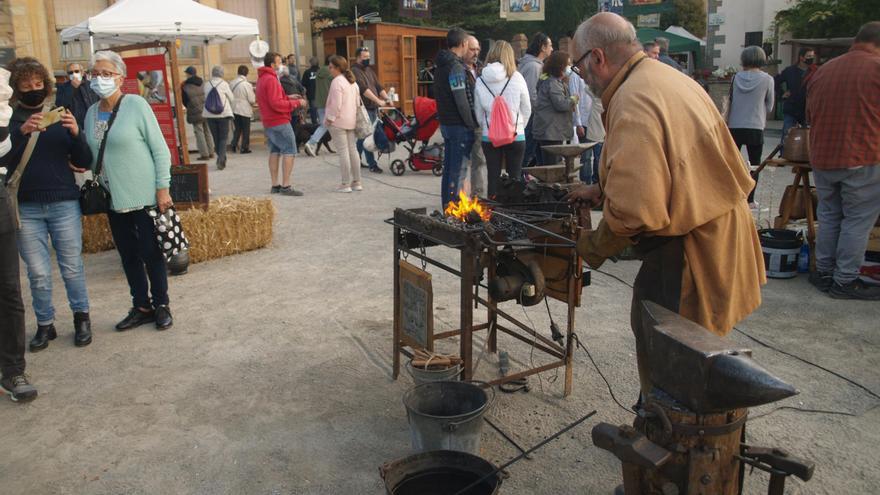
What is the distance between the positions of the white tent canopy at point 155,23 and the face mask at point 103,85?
554 centimetres

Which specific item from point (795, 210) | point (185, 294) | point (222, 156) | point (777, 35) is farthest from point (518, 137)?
point (777, 35)

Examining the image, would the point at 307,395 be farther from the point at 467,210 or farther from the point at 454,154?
the point at 454,154

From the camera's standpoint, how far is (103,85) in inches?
191

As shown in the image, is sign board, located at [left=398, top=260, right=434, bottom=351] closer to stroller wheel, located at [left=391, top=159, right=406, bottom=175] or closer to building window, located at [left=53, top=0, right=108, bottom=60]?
stroller wheel, located at [left=391, top=159, right=406, bottom=175]

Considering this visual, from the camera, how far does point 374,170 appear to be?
12453 millimetres

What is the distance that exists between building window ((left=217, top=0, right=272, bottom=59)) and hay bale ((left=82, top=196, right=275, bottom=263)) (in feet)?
46.6

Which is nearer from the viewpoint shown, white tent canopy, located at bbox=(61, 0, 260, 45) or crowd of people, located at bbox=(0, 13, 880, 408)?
crowd of people, located at bbox=(0, 13, 880, 408)

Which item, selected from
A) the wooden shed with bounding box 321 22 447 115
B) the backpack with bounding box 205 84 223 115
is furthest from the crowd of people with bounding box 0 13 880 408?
the wooden shed with bounding box 321 22 447 115

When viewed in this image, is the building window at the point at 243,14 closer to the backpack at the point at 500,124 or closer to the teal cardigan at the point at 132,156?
the backpack at the point at 500,124

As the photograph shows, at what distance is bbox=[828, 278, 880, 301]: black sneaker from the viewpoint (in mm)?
5566

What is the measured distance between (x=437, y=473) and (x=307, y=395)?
1452 mm

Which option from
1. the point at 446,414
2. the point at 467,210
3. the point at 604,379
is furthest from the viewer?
the point at 604,379

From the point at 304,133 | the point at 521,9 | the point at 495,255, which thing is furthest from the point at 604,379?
the point at 521,9

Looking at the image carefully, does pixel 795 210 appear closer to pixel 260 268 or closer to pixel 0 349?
pixel 260 268
